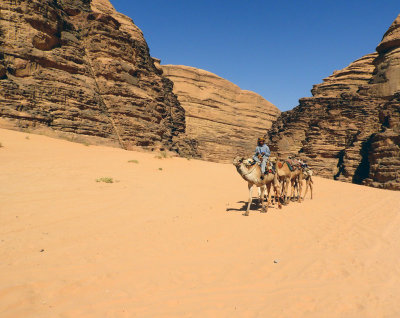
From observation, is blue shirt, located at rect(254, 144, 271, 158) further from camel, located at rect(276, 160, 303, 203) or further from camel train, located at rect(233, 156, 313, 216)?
camel, located at rect(276, 160, 303, 203)

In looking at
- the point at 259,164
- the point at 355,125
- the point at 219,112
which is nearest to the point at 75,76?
the point at 259,164

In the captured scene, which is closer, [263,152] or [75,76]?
[263,152]

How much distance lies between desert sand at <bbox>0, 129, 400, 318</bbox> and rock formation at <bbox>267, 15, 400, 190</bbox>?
24.4m

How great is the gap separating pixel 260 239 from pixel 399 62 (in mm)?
42708

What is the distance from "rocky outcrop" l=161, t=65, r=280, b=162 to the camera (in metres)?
87.4

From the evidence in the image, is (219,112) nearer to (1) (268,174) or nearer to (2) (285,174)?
(2) (285,174)

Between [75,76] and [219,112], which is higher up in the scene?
[219,112]

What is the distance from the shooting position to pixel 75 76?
2377 centimetres

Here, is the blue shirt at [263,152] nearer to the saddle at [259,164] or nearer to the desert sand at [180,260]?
the saddle at [259,164]

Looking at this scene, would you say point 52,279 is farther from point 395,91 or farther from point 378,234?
point 395,91

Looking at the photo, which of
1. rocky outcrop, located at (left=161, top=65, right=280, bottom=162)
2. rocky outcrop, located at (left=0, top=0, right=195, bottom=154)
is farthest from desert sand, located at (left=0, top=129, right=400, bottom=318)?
rocky outcrop, located at (left=161, top=65, right=280, bottom=162)

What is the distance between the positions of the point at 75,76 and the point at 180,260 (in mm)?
24788

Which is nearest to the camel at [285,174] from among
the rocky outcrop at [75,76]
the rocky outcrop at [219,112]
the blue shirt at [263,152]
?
the blue shirt at [263,152]

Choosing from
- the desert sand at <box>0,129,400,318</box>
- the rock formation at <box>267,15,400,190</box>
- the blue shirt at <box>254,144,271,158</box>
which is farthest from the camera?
the rock formation at <box>267,15,400,190</box>
